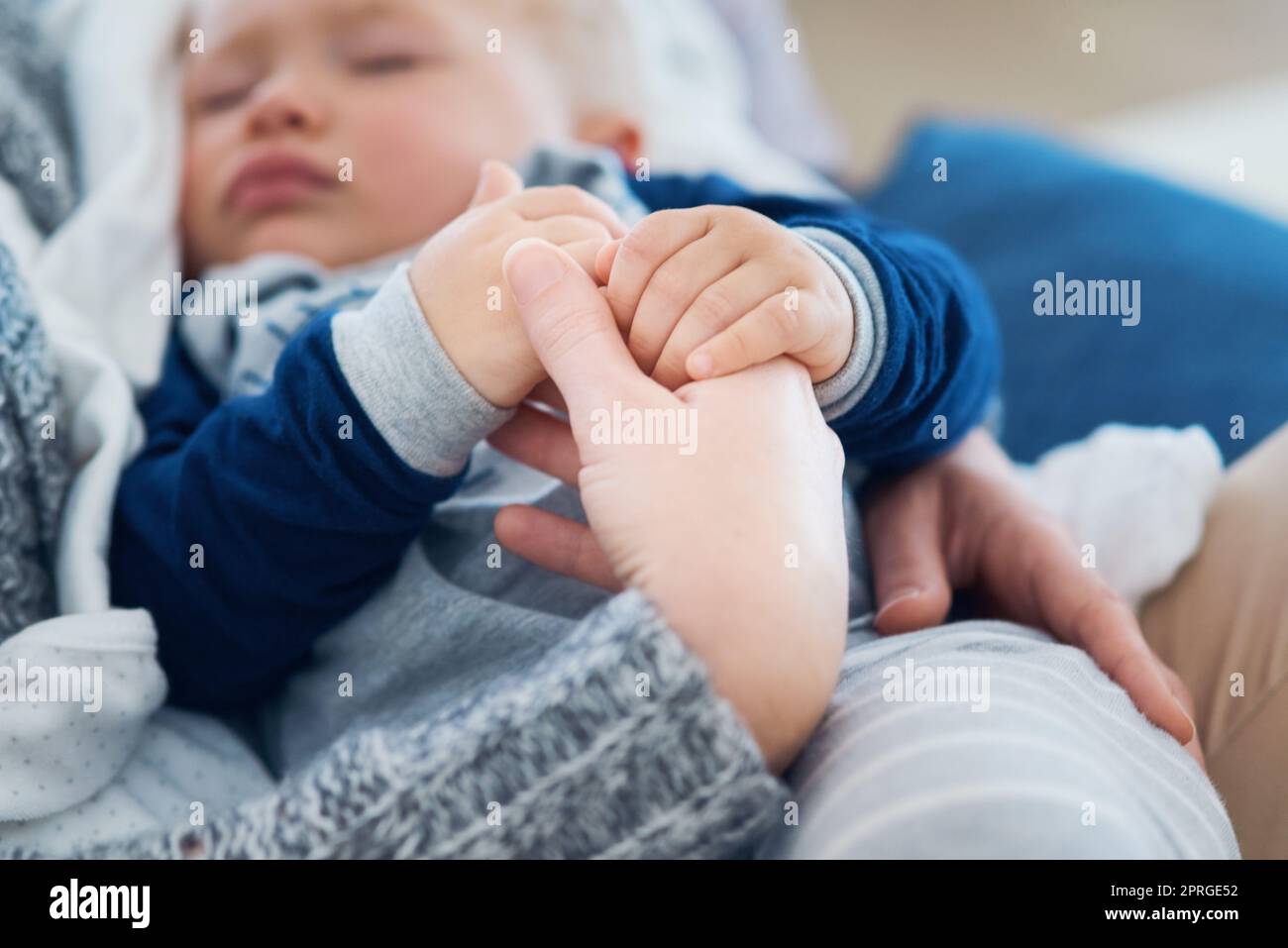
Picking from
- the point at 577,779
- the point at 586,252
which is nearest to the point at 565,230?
the point at 586,252

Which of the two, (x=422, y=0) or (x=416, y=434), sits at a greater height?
(x=422, y=0)

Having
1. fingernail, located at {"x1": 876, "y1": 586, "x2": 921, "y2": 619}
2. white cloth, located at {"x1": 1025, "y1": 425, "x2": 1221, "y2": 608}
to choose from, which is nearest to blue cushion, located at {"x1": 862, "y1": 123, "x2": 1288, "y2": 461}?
white cloth, located at {"x1": 1025, "y1": 425, "x2": 1221, "y2": 608}

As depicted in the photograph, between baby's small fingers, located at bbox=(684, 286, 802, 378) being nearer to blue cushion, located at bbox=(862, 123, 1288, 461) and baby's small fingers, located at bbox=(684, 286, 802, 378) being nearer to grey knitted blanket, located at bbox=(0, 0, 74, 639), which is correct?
grey knitted blanket, located at bbox=(0, 0, 74, 639)

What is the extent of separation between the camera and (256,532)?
0.53 metres

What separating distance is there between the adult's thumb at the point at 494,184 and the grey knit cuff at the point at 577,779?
0.26m

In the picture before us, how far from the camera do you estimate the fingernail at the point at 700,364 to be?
439 millimetres

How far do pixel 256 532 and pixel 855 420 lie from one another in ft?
0.99

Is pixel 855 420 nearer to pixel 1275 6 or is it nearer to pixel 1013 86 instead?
pixel 1013 86

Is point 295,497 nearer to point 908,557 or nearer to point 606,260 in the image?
point 606,260

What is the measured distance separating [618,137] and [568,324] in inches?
18.7

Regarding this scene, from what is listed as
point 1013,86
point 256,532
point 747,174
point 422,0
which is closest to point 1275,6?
point 1013,86

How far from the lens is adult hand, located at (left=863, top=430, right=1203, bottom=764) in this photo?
54 centimetres

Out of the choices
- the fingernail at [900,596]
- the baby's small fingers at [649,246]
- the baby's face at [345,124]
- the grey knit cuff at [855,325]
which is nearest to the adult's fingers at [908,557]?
Answer: the fingernail at [900,596]

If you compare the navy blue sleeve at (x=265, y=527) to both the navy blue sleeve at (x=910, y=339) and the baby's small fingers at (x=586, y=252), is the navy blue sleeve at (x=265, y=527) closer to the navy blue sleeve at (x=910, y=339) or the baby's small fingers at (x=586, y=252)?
the baby's small fingers at (x=586, y=252)
